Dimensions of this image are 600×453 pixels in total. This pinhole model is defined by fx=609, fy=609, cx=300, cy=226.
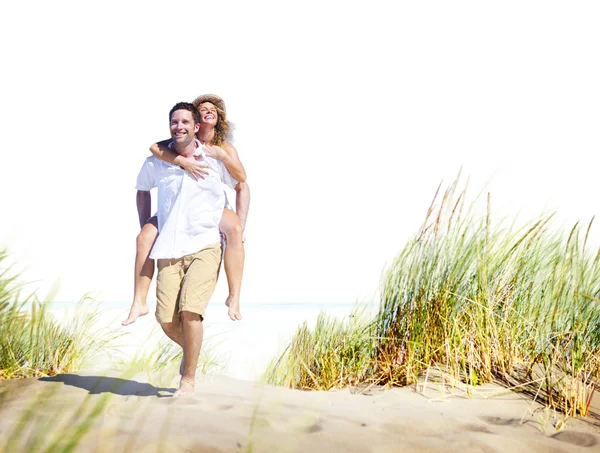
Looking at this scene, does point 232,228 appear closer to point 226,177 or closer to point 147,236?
point 226,177

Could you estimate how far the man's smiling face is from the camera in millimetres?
4035

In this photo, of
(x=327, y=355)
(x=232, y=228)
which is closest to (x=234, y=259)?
(x=232, y=228)

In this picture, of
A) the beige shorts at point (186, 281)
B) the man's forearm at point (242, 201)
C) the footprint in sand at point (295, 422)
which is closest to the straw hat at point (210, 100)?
the man's forearm at point (242, 201)

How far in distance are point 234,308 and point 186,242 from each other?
0.54 metres

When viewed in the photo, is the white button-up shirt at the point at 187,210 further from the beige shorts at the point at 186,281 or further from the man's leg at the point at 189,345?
the man's leg at the point at 189,345

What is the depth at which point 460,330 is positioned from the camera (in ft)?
13.9

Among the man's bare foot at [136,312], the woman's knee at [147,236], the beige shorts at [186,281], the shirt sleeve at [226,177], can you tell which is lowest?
the man's bare foot at [136,312]

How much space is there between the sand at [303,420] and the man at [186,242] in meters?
0.43

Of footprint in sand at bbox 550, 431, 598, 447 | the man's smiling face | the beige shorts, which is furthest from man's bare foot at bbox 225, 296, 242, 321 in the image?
footprint in sand at bbox 550, 431, 598, 447

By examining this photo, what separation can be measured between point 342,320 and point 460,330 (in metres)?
0.96

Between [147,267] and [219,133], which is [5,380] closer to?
[147,267]

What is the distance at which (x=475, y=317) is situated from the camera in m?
4.27

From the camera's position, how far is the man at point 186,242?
12.8 feet

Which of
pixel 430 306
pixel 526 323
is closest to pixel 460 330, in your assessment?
pixel 430 306
